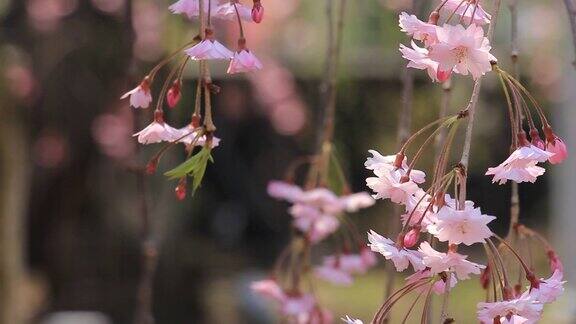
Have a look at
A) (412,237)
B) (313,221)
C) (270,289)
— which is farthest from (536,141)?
(270,289)

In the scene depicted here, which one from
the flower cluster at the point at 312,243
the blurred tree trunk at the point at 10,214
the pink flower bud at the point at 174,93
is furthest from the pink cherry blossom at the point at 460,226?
the blurred tree trunk at the point at 10,214

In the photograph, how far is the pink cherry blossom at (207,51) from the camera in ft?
3.26

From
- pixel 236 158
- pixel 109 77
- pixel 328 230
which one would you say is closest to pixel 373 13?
pixel 236 158

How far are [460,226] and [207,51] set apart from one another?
0.95 feet

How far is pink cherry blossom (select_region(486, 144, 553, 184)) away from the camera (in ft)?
3.05

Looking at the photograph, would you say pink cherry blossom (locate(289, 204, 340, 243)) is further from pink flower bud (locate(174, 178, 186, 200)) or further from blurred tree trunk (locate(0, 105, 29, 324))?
blurred tree trunk (locate(0, 105, 29, 324))

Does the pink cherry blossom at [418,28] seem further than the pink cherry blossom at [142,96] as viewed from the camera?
No

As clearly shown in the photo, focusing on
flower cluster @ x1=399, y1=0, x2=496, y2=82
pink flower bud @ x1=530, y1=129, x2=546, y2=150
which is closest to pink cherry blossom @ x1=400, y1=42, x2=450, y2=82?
flower cluster @ x1=399, y1=0, x2=496, y2=82

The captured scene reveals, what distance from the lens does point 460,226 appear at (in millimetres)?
863

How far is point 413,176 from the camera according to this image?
37.9 inches

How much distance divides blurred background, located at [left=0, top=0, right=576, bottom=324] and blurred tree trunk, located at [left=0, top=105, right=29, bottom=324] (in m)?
1.20

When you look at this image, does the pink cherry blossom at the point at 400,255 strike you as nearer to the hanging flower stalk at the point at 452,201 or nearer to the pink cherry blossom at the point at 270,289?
the hanging flower stalk at the point at 452,201

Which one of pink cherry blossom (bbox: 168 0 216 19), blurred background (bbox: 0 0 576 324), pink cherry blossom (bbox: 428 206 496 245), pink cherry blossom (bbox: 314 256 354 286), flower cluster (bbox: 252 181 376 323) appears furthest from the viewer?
blurred background (bbox: 0 0 576 324)

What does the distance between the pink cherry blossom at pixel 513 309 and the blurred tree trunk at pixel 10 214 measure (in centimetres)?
291
